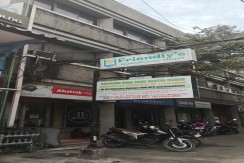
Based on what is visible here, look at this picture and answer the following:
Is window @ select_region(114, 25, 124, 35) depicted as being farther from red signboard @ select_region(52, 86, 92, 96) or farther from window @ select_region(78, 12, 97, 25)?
red signboard @ select_region(52, 86, 92, 96)

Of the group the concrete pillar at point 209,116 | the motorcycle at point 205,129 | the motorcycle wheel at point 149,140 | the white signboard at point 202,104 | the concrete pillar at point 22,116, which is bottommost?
the motorcycle wheel at point 149,140

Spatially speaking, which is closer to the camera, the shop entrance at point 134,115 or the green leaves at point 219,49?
the green leaves at point 219,49

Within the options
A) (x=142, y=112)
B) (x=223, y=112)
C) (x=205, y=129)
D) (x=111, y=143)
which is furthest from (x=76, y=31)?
(x=223, y=112)

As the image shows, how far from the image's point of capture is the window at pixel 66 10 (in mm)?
11966

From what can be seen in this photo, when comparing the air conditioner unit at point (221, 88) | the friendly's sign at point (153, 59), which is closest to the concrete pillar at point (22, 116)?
the friendly's sign at point (153, 59)

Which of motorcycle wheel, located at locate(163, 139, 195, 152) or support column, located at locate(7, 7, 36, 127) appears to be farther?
motorcycle wheel, located at locate(163, 139, 195, 152)

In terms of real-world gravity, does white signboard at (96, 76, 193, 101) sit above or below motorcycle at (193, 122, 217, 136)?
above

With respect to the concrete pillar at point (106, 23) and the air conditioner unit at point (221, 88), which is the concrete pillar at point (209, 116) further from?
the concrete pillar at point (106, 23)

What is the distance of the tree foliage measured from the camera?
12477mm

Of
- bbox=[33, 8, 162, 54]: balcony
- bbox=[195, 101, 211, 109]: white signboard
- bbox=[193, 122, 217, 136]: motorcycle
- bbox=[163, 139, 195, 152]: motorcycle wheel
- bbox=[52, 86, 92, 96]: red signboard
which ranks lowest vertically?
bbox=[163, 139, 195, 152]: motorcycle wheel

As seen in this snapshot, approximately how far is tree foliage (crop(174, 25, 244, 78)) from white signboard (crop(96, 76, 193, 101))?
4915mm

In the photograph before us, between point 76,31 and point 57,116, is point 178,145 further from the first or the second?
point 76,31

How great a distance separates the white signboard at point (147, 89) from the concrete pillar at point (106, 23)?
6110 mm

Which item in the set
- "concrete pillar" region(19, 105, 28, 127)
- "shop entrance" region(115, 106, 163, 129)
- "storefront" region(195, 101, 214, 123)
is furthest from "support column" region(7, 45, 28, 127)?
"storefront" region(195, 101, 214, 123)
